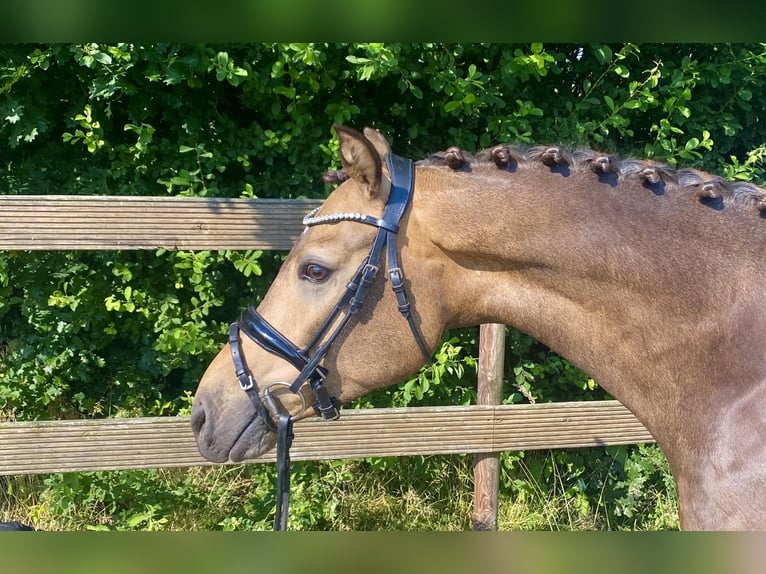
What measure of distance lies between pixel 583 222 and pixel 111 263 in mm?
2992

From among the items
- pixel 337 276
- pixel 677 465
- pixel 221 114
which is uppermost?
pixel 221 114

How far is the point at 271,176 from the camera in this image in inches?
152

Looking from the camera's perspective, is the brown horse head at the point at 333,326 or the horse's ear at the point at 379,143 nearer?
the brown horse head at the point at 333,326

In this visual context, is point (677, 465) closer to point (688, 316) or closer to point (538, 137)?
point (688, 316)

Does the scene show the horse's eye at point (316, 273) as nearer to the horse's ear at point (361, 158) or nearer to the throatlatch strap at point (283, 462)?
the horse's ear at point (361, 158)

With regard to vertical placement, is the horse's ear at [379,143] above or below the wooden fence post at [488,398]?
above

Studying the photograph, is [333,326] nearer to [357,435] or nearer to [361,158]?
[361,158]

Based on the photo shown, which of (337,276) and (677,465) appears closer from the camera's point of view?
(677,465)

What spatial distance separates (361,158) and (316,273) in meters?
0.39

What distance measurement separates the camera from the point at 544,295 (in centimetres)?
182

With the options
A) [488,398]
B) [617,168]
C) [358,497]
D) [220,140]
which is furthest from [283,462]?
[220,140]

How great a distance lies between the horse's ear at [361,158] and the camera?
179cm

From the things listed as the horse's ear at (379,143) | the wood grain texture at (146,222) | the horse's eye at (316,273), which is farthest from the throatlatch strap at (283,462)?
the wood grain texture at (146,222)
